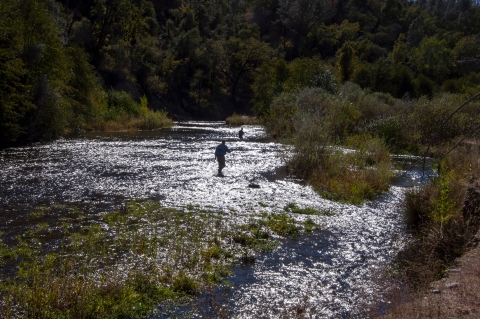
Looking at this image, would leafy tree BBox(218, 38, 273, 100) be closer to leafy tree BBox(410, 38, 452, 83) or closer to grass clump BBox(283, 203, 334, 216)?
leafy tree BBox(410, 38, 452, 83)

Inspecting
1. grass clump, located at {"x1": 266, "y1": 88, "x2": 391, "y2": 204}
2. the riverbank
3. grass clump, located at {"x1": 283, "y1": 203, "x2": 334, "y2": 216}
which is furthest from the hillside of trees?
the riverbank

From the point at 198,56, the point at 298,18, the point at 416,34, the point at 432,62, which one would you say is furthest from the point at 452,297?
the point at 298,18

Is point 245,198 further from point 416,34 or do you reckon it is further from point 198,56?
point 416,34

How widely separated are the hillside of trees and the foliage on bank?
1237 centimetres

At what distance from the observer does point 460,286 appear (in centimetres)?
842

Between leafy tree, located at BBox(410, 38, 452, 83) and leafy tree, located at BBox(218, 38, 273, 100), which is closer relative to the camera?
leafy tree, located at BBox(410, 38, 452, 83)

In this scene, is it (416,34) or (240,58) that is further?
(416,34)

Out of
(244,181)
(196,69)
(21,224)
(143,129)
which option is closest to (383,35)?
(196,69)

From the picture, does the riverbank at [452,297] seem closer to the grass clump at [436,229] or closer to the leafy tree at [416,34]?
the grass clump at [436,229]

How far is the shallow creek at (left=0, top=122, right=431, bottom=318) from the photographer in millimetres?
10430

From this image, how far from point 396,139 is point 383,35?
106 meters

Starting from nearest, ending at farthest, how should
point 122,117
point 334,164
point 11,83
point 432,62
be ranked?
1. point 334,164
2. point 11,83
3. point 122,117
4. point 432,62

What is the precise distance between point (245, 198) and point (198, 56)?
267 ft

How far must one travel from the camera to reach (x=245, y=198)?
64.6 feet
